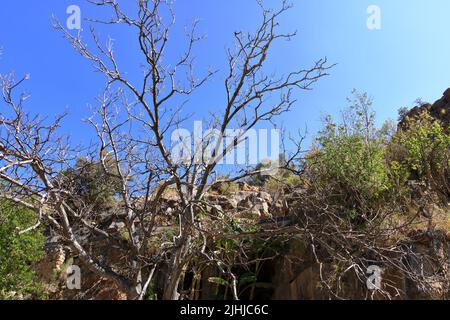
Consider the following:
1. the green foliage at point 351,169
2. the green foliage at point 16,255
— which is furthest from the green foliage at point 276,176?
the green foliage at point 16,255

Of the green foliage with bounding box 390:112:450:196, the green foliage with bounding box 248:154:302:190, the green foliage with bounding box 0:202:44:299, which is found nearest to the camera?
the green foliage with bounding box 248:154:302:190

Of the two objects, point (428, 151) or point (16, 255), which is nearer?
point (16, 255)

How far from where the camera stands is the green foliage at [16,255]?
10.2 metres

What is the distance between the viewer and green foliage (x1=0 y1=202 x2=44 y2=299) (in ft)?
33.5

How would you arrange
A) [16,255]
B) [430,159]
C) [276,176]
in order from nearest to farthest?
[16,255] → [276,176] → [430,159]

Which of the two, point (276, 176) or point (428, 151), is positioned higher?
point (428, 151)

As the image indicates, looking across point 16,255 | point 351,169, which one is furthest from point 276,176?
point 16,255

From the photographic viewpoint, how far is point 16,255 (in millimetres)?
10508

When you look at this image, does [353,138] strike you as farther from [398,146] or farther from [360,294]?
[360,294]

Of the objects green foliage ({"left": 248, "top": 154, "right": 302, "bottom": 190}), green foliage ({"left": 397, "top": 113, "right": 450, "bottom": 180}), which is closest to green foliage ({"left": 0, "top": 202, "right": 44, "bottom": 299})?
green foliage ({"left": 248, "top": 154, "right": 302, "bottom": 190})

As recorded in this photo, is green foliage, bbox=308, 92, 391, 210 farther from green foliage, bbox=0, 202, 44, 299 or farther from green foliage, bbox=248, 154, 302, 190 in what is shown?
green foliage, bbox=0, 202, 44, 299

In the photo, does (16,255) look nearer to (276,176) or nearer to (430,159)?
(276,176)

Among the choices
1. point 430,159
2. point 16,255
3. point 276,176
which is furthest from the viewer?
point 430,159

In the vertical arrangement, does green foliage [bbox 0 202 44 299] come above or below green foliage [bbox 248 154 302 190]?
below
